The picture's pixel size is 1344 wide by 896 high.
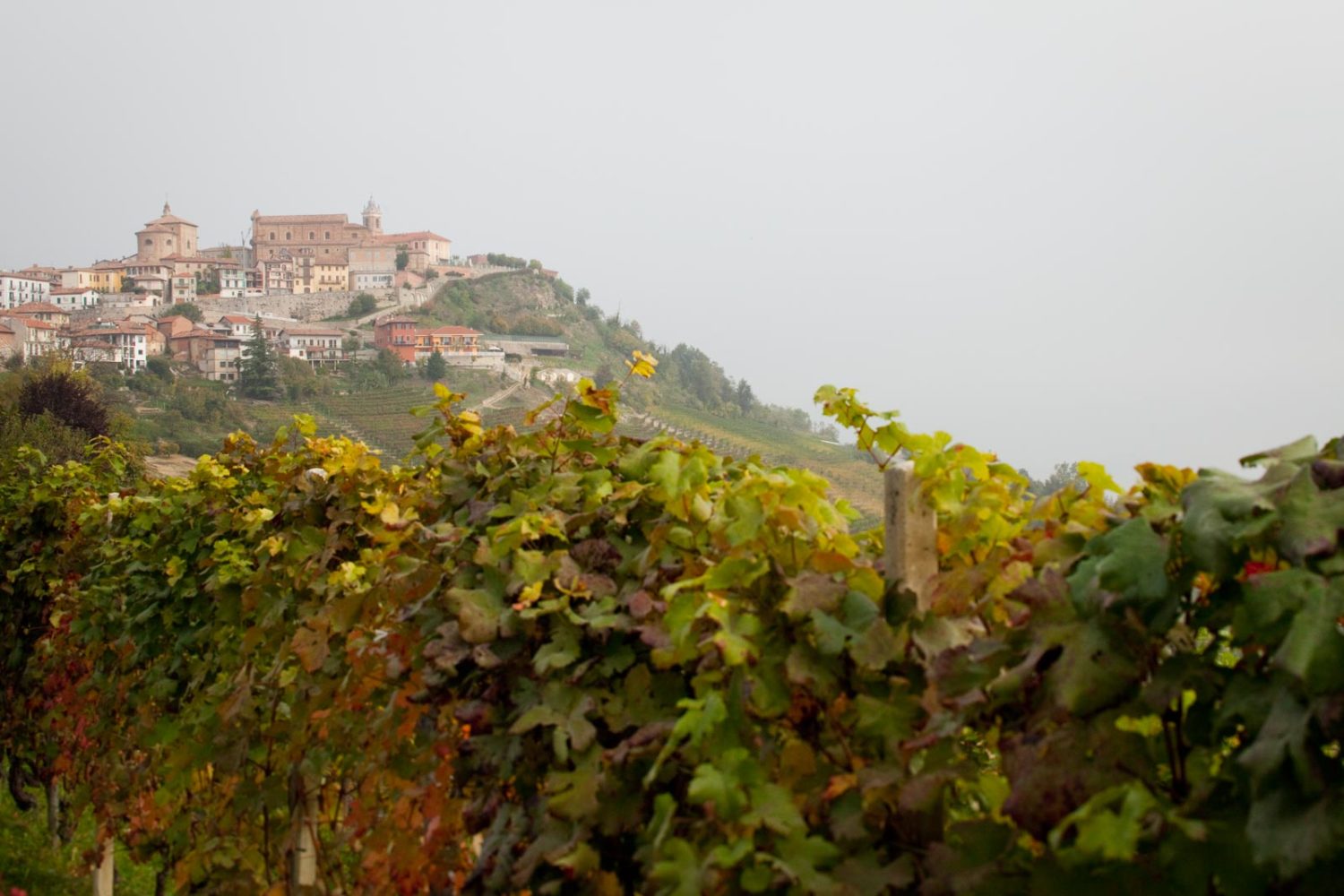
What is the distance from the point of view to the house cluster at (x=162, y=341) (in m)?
80.6

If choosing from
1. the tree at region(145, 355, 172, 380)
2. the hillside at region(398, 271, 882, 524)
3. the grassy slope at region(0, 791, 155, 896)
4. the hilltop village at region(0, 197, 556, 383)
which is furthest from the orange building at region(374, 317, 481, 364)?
the grassy slope at region(0, 791, 155, 896)

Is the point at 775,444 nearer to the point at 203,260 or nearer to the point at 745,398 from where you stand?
the point at 745,398

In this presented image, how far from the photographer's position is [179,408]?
66.1 metres

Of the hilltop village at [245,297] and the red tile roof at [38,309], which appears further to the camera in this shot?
the red tile roof at [38,309]

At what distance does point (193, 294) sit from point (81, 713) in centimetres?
10888

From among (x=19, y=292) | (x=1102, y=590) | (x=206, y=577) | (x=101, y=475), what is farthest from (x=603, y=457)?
(x=19, y=292)

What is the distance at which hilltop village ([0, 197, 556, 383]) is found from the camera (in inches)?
3270

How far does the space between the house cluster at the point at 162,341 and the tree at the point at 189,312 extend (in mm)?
4137

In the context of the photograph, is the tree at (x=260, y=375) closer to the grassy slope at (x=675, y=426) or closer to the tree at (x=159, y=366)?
the tree at (x=159, y=366)

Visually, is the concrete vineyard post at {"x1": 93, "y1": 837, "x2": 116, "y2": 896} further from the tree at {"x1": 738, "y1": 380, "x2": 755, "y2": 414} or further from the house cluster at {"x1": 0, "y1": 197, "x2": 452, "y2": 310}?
the house cluster at {"x1": 0, "y1": 197, "x2": 452, "y2": 310}

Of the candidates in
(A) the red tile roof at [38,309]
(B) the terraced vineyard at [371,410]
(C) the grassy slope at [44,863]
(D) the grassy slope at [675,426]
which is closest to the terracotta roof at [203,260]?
(A) the red tile roof at [38,309]

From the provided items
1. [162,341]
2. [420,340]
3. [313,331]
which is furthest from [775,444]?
[162,341]

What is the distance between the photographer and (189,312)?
99125 millimetres

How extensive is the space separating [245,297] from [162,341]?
675 inches
